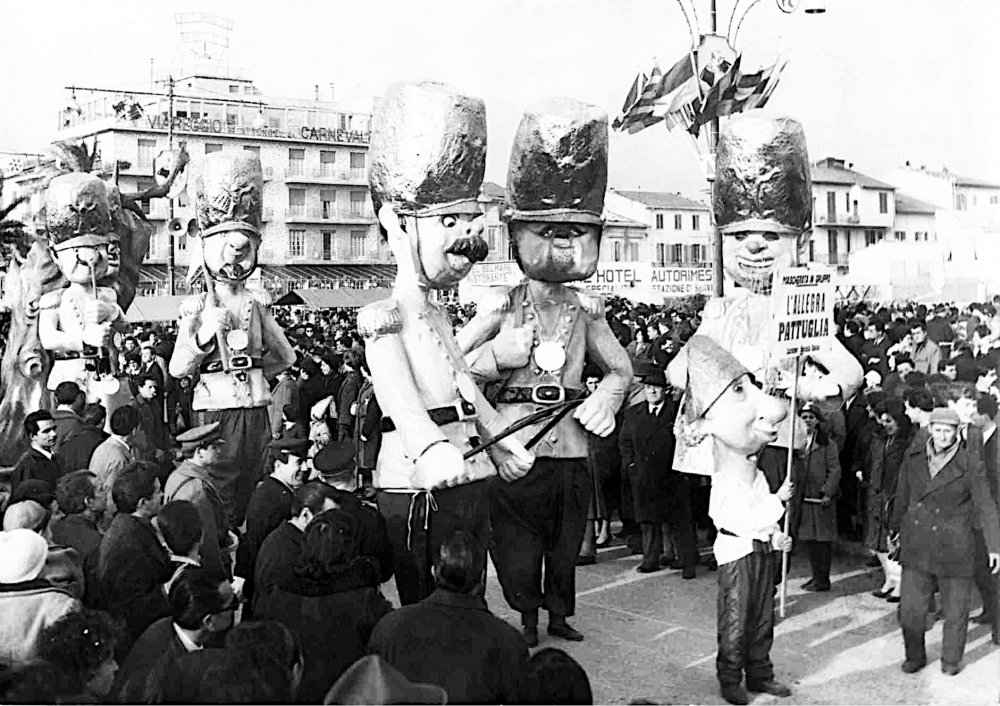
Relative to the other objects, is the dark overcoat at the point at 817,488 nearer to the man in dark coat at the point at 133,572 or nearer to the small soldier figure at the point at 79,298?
the man in dark coat at the point at 133,572

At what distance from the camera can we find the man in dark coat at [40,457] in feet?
20.7

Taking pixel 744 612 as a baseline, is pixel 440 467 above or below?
above

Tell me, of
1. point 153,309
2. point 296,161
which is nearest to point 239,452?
point 296,161

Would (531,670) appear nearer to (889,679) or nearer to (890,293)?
(889,679)

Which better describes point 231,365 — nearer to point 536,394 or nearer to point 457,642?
point 536,394

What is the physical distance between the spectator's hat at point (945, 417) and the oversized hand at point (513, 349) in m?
2.06

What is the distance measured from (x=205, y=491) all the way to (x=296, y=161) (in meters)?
21.4

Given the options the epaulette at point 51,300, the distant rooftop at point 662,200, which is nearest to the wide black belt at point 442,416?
the epaulette at point 51,300

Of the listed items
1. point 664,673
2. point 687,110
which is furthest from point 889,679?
point 687,110

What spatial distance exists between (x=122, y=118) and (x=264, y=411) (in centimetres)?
1761

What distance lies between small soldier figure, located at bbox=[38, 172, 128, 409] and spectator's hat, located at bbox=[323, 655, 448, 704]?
556 cm

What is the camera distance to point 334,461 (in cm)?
536

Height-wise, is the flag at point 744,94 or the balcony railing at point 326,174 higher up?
the balcony railing at point 326,174

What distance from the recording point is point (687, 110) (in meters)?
15.5
